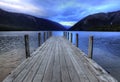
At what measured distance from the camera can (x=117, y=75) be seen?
786 cm

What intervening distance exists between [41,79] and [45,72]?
0.62m

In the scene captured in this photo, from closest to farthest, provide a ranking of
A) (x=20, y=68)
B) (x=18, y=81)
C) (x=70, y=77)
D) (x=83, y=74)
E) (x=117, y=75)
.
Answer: (x=18, y=81) < (x=70, y=77) < (x=83, y=74) < (x=20, y=68) < (x=117, y=75)

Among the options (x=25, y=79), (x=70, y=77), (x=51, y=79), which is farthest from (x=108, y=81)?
(x=25, y=79)

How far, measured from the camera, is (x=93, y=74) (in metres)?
4.41

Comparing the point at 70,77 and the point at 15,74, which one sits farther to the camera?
the point at 15,74

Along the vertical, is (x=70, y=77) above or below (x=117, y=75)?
above

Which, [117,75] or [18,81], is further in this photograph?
[117,75]

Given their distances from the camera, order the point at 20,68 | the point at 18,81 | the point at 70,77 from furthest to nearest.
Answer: the point at 20,68 → the point at 70,77 → the point at 18,81

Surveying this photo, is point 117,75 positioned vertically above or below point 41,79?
below

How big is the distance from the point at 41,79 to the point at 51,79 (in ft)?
0.97

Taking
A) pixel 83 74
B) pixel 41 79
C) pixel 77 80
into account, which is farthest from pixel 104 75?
pixel 41 79

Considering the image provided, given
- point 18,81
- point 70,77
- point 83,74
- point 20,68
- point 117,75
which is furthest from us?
point 117,75

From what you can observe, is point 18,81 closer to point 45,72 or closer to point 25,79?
point 25,79

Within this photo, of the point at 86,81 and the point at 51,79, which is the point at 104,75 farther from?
the point at 51,79
